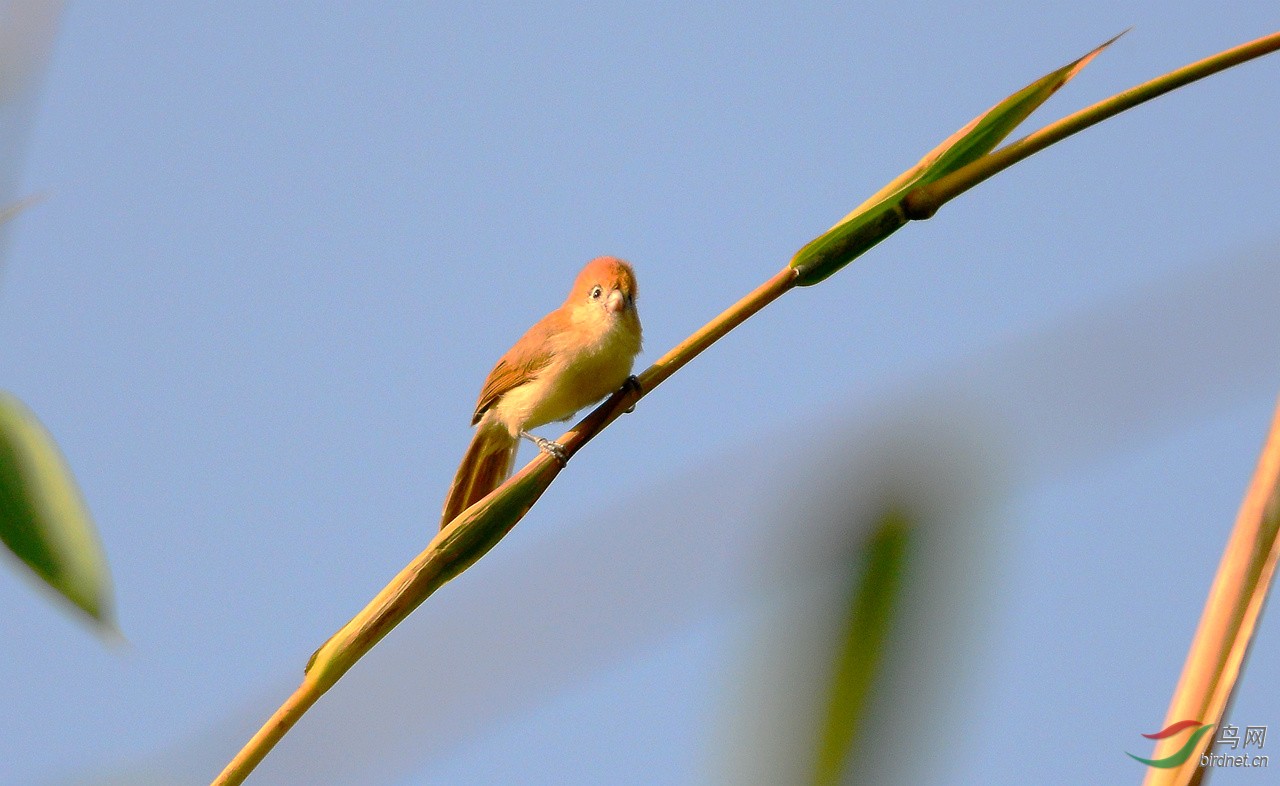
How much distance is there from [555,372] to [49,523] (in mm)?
3226

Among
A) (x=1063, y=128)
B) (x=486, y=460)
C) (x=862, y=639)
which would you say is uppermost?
(x=1063, y=128)

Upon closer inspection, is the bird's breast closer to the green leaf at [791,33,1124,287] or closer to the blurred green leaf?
the green leaf at [791,33,1124,287]

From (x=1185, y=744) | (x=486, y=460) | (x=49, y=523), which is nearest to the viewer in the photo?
(x=49, y=523)

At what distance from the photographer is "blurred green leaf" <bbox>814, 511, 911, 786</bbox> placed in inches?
17.7

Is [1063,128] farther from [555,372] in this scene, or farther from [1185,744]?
[555,372]

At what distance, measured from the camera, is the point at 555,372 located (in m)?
4.00

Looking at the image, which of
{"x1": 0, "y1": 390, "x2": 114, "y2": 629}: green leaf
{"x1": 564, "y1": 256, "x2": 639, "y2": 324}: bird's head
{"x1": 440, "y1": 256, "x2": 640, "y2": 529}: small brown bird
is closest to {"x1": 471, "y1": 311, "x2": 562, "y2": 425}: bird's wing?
{"x1": 440, "y1": 256, "x2": 640, "y2": 529}: small brown bird

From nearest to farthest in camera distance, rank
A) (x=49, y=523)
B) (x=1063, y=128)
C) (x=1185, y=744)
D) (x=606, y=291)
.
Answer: (x=49, y=523), (x=1185, y=744), (x=1063, y=128), (x=606, y=291)

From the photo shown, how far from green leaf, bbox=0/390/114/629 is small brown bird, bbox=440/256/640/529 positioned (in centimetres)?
292

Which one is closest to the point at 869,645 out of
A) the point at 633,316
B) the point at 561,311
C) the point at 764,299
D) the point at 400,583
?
the point at 400,583

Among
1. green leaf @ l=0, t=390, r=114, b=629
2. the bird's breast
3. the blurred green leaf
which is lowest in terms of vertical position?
green leaf @ l=0, t=390, r=114, b=629

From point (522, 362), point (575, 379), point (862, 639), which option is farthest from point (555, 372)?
point (862, 639)

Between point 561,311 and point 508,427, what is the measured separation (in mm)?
497

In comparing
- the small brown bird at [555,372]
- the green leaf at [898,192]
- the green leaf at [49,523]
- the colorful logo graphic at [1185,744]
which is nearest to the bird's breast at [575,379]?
the small brown bird at [555,372]
